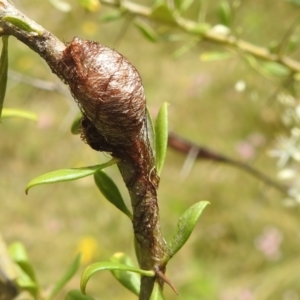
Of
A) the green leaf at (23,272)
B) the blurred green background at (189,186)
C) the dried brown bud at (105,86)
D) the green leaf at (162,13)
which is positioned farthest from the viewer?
the blurred green background at (189,186)

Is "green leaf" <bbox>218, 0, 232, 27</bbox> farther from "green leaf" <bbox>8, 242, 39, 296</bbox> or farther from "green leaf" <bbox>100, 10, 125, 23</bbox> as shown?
"green leaf" <bbox>8, 242, 39, 296</bbox>

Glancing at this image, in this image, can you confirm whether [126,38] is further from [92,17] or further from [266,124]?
[266,124]

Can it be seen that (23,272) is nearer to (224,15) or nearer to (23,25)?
(23,25)

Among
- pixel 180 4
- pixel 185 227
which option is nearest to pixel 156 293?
pixel 185 227

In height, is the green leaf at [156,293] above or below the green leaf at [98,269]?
below

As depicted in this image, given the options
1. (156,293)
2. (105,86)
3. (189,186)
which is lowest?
(189,186)

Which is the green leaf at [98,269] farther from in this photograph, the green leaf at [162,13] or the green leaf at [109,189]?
the green leaf at [162,13]

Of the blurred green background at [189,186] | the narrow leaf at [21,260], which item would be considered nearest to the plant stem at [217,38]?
the narrow leaf at [21,260]

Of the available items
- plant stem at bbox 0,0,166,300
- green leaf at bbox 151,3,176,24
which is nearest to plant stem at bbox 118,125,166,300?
plant stem at bbox 0,0,166,300
